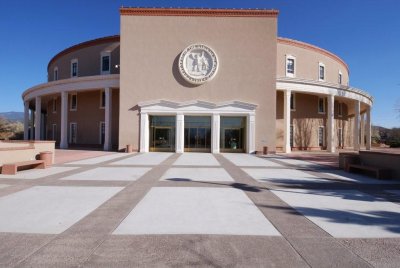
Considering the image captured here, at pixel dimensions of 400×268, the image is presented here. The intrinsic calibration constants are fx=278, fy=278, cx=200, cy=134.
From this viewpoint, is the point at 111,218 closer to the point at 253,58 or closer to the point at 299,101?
the point at 253,58

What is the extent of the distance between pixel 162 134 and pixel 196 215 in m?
21.9

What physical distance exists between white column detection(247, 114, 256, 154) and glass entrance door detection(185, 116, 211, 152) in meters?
3.77

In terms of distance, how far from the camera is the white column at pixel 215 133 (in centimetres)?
2644

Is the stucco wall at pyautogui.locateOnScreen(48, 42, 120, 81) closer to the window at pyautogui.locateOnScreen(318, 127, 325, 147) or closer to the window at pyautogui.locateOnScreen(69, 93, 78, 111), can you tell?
the window at pyautogui.locateOnScreen(69, 93, 78, 111)

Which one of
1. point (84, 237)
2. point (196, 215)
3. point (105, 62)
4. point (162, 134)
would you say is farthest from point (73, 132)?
point (84, 237)

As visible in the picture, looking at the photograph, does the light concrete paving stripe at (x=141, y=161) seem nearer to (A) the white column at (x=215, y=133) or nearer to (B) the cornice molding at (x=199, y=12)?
(A) the white column at (x=215, y=133)

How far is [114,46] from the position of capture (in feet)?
108

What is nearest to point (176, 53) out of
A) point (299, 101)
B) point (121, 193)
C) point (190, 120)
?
point (190, 120)

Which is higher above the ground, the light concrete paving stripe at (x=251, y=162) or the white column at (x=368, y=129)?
the white column at (x=368, y=129)

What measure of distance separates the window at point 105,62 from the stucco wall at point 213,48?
272 inches

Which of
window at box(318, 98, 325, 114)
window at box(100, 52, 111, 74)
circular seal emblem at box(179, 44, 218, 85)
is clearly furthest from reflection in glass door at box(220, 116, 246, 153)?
window at box(100, 52, 111, 74)

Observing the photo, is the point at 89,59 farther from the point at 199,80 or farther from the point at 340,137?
the point at 340,137

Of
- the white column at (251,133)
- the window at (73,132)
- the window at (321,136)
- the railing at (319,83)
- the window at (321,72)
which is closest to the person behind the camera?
the white column at (251,133)

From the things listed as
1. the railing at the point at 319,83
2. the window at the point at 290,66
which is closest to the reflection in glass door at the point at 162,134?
the railing at the point at 319,83
